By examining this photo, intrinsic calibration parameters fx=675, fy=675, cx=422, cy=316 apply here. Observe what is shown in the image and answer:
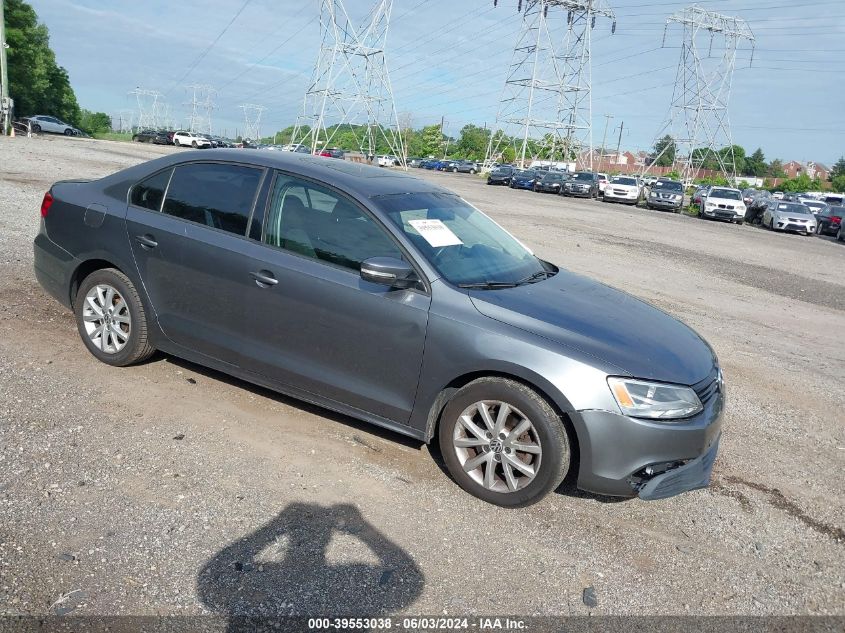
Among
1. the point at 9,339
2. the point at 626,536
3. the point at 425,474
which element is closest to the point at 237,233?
the point at 425,474

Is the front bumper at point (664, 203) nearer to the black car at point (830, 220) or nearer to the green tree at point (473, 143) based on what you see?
the black car at point (830, 220)

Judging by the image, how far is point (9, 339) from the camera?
5.41 meters

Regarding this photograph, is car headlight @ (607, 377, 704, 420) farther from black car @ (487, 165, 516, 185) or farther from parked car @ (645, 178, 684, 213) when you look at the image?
black car @ (487, 165, 516, 185)

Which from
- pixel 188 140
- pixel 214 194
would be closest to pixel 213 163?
pixel 214 194

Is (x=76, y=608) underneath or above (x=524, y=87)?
underneath

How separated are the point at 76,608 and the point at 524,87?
228 feet

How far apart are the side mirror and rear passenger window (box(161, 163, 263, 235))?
43.1 inches

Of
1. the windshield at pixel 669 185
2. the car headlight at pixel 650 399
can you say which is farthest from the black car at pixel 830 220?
the car headlight at pixel 650 399

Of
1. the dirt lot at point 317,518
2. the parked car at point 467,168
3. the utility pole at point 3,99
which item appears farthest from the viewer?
the parked car at point 467,168

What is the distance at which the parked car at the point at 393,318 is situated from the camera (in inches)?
139

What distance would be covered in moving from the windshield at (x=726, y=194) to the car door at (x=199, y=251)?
33.3 meters

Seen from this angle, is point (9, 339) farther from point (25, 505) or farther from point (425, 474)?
point (425, 474)

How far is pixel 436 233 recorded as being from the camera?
433cm

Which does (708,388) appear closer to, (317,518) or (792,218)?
(317,518)
